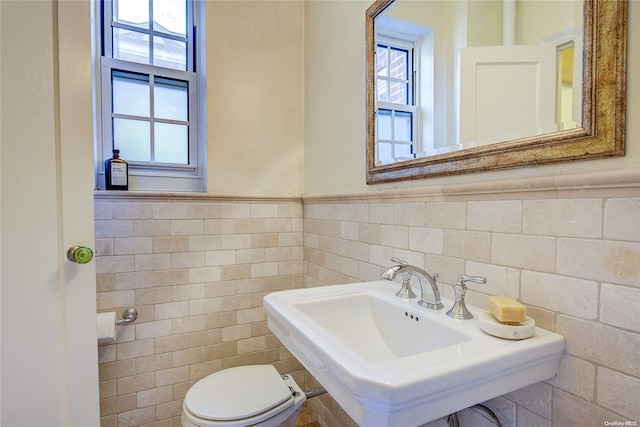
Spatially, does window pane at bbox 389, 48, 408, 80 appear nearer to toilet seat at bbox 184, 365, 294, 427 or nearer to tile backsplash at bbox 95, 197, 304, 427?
tile backsplash at bbox 95, 197, 304, 427

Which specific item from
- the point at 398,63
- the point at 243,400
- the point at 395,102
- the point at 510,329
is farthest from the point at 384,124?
the point at 243,400

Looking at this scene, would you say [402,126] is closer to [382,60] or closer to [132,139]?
[382,60]

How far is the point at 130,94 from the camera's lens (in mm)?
1703

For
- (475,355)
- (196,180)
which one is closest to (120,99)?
(196,180)

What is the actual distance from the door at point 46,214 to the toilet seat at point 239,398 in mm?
358

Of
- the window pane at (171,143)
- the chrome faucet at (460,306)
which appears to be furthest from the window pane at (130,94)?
the chrome faucet at (460,306)

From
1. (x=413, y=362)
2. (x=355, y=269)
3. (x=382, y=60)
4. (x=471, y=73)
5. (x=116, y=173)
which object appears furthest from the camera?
(x=116, y=173)

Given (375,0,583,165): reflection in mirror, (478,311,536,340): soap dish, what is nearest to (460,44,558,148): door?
(375,0,583,165): reflection in mirror

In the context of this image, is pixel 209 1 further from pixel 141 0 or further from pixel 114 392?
pixel 114 392

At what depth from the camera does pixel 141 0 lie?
5.73 feet

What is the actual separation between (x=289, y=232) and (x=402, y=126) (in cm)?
101

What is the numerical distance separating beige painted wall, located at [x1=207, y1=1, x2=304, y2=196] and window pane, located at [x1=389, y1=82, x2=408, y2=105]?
0.86 meters

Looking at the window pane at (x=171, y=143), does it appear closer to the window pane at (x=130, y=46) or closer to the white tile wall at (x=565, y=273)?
the window pane at (x=130, y=46)

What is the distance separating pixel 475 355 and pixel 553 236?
34 cm
